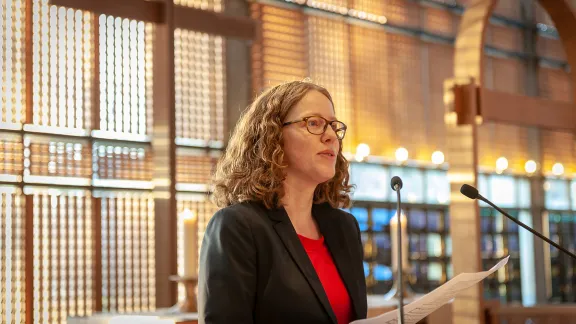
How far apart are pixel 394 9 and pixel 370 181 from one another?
2.25 metres

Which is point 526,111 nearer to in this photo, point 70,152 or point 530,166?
point 70,152

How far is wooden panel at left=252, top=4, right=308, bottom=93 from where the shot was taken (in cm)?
831

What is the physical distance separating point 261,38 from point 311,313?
6560 millimetres

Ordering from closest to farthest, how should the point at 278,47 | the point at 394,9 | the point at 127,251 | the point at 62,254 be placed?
the point at 62,254 < the point at 127,251 < the point at 278,47 < the point at 394,9

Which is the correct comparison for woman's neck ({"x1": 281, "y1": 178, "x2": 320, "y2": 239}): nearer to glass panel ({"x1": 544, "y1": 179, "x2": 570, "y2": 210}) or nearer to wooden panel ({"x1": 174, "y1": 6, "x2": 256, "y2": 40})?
wooden panel ({"x1": 174, "y1": 6, "x2": 256, "y2": 40})

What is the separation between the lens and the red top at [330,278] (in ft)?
6.94

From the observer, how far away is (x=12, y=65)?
640 cm

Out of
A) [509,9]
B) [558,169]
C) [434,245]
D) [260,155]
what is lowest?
[434,245]

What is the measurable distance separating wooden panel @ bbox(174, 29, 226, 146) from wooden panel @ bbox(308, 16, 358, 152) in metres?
1.37

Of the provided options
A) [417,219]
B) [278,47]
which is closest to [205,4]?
[278,47]

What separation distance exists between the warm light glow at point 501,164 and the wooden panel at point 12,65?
6820mm

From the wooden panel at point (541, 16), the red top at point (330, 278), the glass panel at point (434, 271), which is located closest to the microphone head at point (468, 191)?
the red top at point (330, 278)

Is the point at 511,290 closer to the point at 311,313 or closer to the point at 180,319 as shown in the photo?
the point at 180,319

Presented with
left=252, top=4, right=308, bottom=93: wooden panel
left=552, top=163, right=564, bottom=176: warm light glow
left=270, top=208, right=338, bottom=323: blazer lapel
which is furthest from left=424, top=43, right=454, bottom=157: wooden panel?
left=270, top=208, right=338, bottom=323: blazer lapel
